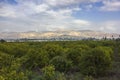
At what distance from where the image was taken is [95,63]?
1117 inches

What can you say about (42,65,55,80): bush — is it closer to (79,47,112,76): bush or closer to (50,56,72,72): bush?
(79,47,112,76): bush

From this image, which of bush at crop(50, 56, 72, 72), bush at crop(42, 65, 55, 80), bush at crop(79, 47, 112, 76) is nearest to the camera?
bush at crop(42, 65, 55, 80)

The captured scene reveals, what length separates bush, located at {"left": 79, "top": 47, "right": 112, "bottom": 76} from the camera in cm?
2777

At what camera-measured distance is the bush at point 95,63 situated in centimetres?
2777

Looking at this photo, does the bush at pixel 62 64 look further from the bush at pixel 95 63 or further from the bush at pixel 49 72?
the bush at pixel 49 72

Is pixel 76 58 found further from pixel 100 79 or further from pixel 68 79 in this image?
pixel 68 79

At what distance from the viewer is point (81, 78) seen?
25.4 meters

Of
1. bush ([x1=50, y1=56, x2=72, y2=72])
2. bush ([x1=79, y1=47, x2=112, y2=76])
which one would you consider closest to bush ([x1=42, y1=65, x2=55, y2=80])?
bush ([x1=79, y1=47, x2=112, y2=76])

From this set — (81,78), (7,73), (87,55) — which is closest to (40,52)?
(87,55)

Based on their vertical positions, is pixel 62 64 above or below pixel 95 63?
below

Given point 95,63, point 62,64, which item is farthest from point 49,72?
point 62,64

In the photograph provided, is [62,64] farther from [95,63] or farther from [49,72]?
[49,72]

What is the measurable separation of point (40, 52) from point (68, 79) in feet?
33.3

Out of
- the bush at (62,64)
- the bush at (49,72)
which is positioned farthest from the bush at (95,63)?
the bush at (49,72)
